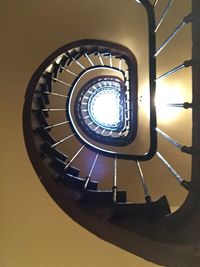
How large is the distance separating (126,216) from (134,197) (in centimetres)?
306

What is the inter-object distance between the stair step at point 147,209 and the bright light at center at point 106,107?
12.6ft

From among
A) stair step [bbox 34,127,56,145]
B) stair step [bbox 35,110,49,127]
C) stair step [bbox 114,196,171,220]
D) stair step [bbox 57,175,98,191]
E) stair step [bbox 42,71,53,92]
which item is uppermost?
stair step [bbox 42,71,53,92]

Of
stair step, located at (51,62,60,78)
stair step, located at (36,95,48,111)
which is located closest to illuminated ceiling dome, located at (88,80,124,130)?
stair step, located at (51,62,60,78)

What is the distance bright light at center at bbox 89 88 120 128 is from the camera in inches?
228

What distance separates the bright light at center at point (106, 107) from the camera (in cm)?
579

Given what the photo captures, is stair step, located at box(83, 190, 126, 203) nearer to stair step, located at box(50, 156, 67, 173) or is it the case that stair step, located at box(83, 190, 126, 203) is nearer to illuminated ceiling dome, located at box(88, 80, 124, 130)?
stair step, located at box(50, 156, 67, 173)

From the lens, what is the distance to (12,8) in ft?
7.45

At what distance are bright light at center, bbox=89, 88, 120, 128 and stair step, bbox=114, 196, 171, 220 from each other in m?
3.85

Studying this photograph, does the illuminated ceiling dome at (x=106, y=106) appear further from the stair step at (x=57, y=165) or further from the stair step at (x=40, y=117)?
the stair step at (x=57, y=165)

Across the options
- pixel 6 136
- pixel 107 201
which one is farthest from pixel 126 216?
pixel 6 136

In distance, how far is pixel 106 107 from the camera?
608 cm

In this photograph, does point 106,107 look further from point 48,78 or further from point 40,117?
point 40,117

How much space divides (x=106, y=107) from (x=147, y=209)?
4.35 metres

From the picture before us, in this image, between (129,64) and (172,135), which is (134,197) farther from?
(129,64)
